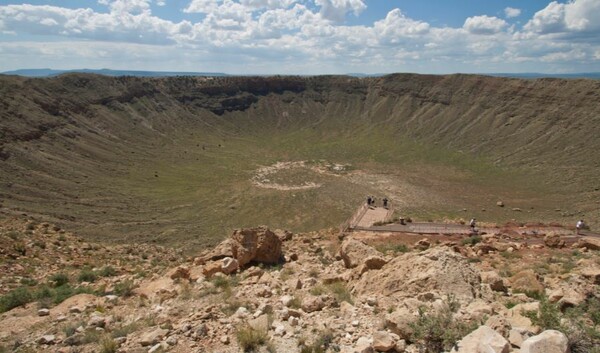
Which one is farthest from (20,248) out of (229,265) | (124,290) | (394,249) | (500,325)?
(500,325)

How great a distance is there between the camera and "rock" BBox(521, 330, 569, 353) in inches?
235

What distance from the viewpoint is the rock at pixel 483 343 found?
6062 millimetres

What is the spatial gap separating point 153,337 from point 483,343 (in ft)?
21.5

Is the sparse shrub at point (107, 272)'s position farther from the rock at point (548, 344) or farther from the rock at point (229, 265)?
the rock at point (548, 344)

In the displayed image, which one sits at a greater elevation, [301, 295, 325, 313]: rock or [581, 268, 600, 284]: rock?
[301, 295, 325, 313]: rock

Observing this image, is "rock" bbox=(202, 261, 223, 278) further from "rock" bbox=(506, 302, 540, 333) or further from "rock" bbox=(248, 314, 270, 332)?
"rock" bbox=(506, 302, 540, 333)

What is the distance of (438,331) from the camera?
710 centimetres

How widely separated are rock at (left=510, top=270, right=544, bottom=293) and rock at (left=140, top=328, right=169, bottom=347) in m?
9.15

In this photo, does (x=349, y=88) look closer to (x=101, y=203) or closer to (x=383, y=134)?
(x=383, y=134)

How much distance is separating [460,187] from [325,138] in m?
42.5

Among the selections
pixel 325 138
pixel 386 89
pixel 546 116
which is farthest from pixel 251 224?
pixel 386 89

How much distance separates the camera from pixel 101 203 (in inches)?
1795

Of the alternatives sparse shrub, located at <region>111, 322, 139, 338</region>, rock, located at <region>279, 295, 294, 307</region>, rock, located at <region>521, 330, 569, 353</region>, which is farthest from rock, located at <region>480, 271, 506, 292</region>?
sparse shrub, located at <region>111, 322, 139, 338</region>

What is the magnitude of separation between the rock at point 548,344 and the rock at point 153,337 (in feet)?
22.8
